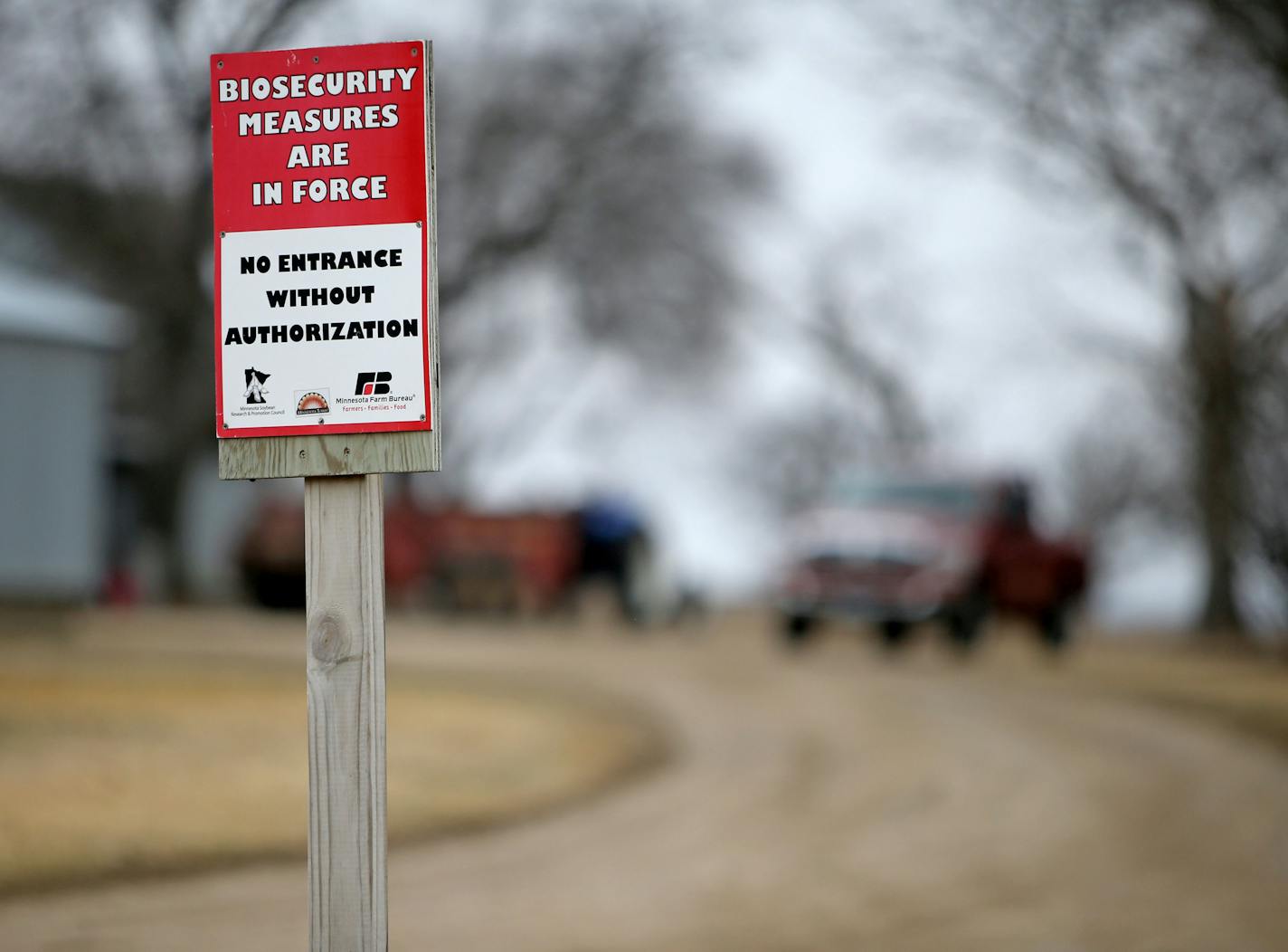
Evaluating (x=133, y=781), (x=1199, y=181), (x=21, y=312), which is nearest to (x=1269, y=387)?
(x=1199, y=181)

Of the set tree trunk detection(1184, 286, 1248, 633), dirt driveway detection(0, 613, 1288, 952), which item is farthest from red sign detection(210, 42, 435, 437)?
tree trunk detection(1184, 286, 1248, 633)

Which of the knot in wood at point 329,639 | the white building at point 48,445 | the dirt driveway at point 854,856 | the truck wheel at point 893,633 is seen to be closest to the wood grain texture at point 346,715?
the knot in wood at point 329,639

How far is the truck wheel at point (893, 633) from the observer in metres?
22.3

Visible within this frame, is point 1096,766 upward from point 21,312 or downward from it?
downward

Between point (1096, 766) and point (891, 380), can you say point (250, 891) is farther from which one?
point (891, 380)

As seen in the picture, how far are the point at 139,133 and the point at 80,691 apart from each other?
14.6 meters

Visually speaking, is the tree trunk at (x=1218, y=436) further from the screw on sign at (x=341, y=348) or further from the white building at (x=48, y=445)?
the screw on sign at (x=341, y=348)

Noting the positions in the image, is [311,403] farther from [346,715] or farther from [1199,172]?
[1199,172]

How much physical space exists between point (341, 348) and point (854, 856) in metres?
6.11

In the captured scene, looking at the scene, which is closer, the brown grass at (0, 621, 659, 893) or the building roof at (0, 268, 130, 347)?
the brown grass at (0, 621, 659, 893)

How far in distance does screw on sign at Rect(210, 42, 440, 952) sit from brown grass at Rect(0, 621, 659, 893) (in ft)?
14.4

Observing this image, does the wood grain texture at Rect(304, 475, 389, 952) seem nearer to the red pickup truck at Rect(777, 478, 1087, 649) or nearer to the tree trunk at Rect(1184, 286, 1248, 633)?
the red pickup truck at Rect(777, 478, 1087, 649)

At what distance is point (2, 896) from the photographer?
8.63 meters

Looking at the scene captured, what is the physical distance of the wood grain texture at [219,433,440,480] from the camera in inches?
201
